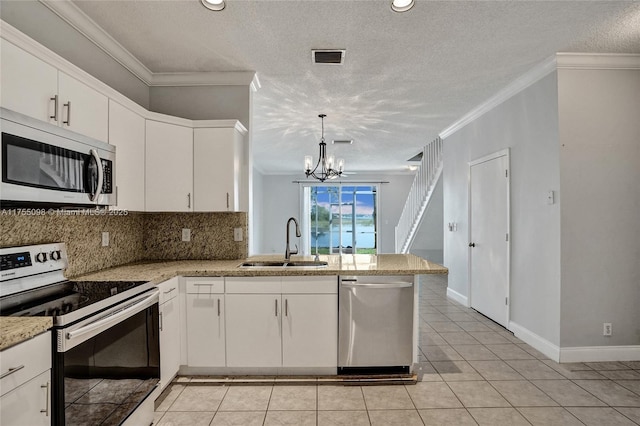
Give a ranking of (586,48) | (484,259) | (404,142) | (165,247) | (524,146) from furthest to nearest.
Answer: (404,142) → (484,259) → (524,146) → (165,247) → (586,48)

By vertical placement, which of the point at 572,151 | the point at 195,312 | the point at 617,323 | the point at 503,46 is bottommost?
the point at 617,323

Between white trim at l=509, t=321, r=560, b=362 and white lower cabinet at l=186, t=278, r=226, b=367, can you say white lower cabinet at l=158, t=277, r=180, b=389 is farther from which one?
white trim at l=509, t=321, r=560, b=362

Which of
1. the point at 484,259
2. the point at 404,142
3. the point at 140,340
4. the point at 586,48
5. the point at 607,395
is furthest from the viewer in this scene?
the point at 404,142

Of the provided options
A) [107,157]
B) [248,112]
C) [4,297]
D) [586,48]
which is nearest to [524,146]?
[586,48]

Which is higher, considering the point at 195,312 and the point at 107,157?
the point at 107,157

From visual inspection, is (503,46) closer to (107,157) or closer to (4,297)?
(107,157)

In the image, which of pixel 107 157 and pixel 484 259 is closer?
pixel 107 157

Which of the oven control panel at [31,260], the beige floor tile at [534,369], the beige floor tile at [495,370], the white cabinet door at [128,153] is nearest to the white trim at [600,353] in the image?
the beige floor tile at [534,369]

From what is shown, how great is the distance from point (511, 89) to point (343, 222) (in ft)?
24.3

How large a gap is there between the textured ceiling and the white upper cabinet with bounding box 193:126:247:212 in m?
0.70

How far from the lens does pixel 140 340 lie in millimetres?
2105

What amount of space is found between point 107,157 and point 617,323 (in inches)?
171

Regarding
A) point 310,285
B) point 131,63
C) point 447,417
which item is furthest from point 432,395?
point 131,63

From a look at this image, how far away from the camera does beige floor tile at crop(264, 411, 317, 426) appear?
2262 mm
